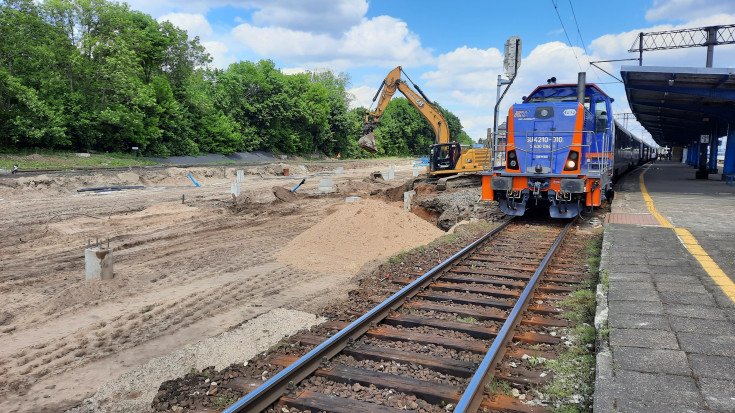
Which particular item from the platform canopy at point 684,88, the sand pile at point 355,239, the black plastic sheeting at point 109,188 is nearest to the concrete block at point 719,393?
the sand pile at point 355,239

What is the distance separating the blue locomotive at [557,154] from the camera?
12086 millimetres

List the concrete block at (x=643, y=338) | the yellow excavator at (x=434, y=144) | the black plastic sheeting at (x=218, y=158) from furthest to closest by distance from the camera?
1. the black plastic sheeting at (x=218, y=158)
2. the yellow excavator at (x=434, y=144)
3. the concrete block at (x=643, y=338)

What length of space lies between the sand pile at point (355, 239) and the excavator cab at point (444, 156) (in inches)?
355

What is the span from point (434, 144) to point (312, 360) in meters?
18.7

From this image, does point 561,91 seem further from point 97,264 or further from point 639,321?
point 97,264

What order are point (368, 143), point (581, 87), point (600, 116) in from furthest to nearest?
point (368, 143) → point (600, 116) → point (581, 87)

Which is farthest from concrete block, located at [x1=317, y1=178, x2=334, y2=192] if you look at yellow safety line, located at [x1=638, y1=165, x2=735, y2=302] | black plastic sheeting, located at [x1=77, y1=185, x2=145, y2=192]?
yellow safety line, located at [x1=638, y1=165, x2=735, y2=302]

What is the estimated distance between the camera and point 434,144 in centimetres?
2228

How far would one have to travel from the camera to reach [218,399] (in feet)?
13.2

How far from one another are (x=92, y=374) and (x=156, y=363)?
60 cm

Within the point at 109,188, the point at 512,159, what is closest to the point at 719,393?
the point at 512,159

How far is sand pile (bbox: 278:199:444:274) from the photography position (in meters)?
9.86

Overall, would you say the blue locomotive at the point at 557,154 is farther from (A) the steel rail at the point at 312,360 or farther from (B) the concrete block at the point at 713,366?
(B) the concrete block at the point at 713,366

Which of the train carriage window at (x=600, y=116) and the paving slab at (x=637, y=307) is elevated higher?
the train carriage window at (x=600, y=116)
